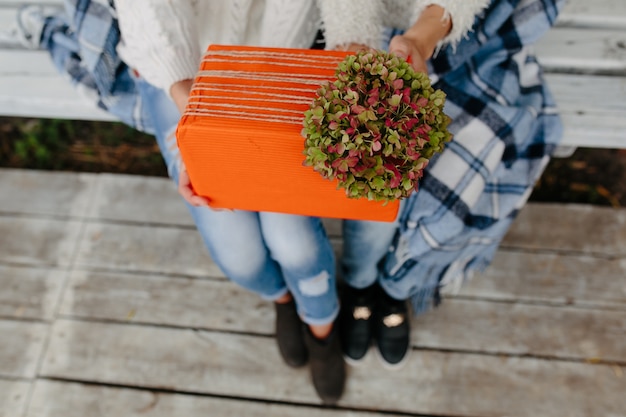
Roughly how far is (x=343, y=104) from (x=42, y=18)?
1076mm

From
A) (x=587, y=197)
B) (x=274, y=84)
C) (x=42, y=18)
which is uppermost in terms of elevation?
(x=274, y=84)

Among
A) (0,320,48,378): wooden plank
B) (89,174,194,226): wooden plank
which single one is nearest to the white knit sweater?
(89,174,194,226): wooden plank

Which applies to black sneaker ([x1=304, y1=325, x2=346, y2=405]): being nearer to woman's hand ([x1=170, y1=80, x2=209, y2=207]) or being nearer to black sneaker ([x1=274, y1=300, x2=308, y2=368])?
black sneaker ([x1=274, y1=300, x2=308, y2=368])

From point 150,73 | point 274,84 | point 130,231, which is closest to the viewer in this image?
point 274,84

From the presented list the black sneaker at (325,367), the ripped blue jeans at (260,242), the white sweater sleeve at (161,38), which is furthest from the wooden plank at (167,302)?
the white sweater sleeve at (161,38)

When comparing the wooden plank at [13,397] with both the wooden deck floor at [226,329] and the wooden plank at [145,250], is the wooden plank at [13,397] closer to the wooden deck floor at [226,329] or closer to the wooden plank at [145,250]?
the wooden deck floor at [226,329]

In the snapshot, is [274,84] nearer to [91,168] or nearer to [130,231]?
[130,231]

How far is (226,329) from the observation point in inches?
57.6

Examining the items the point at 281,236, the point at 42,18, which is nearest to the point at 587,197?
the point at 281,236

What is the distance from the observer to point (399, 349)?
138cm

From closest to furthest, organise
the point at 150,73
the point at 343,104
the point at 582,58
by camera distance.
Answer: the point at 343,104 → the point at 150,73 → the point at 582,58

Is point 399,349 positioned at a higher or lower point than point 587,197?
lower

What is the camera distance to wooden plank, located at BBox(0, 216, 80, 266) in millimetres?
1577

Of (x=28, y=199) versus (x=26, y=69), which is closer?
(x=26, y=69)
